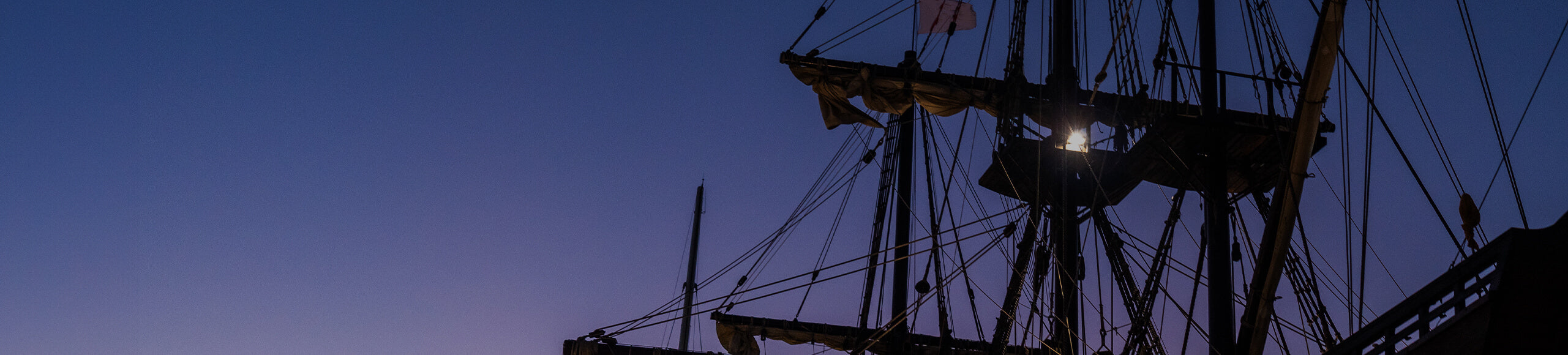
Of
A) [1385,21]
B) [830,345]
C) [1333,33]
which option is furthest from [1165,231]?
[830,345]

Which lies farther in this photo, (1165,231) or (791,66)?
(791,66)

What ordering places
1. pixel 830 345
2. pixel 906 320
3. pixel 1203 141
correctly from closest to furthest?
1. pixel 1203 141
2. pixel 906 320
3. pixel 830 345

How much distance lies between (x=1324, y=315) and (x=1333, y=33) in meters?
5.43

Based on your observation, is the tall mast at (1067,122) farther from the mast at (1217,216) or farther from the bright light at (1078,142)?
the mast at (1217,216)

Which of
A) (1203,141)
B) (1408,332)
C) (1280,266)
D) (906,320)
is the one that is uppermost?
(906,320)

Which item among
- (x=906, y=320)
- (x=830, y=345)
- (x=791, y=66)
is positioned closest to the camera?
(x=791, y=66)

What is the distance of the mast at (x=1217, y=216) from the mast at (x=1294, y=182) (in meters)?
0.79

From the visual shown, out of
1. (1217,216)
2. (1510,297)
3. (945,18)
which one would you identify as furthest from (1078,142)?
(1510,297)

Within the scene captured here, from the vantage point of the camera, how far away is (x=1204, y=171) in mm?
12156

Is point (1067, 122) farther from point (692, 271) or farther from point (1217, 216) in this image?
point (692, 271)

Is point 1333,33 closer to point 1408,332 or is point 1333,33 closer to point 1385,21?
point 1385,21

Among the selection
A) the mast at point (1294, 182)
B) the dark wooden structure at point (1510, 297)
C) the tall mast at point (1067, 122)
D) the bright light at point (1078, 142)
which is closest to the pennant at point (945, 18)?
the tall mast at point (1067, 122)

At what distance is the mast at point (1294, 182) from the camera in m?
9.28

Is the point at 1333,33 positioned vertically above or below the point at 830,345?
below
